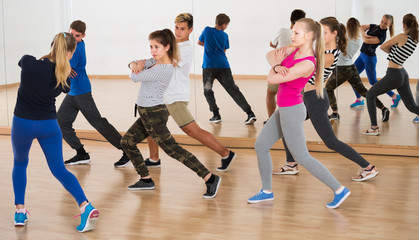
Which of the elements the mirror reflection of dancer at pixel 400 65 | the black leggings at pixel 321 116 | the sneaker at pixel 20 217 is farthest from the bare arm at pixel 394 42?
the sneaker at pixel 20 217

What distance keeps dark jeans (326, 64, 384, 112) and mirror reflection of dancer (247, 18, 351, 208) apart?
226 centimetres

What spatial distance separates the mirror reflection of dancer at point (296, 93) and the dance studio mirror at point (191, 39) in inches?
77.7

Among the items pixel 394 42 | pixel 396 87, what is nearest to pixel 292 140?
pixel 396 87

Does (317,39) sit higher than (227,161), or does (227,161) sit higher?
(317,39)

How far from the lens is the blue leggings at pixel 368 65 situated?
21.4 feet

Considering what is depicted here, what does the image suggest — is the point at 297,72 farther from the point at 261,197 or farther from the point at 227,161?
the point at 227,161

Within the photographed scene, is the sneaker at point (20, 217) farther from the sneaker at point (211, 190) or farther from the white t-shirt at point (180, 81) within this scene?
the white t-shirt at point (180, 81)

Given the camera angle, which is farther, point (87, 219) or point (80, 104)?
point (80, 104)

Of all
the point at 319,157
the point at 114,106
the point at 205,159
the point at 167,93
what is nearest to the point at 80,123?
the point at 114,106

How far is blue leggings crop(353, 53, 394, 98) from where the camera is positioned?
6531 mm

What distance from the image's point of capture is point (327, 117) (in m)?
4.91

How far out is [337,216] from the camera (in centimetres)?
438

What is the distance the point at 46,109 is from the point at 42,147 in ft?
0.85

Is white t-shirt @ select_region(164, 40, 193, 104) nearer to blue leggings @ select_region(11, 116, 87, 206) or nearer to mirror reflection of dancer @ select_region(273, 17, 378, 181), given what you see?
mirror reflection of dancer @ select_region(273, 17, 378, 181)
